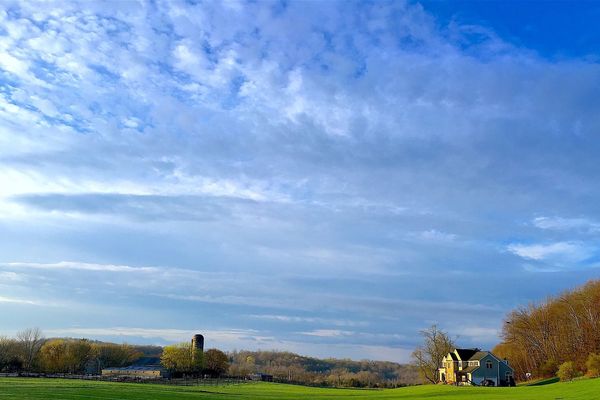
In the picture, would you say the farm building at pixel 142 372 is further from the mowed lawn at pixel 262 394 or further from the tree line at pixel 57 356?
the mowed lawn at pixel 262 394

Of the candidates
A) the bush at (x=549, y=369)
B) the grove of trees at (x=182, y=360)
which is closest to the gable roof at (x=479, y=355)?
the bush at (x=549, y=369)

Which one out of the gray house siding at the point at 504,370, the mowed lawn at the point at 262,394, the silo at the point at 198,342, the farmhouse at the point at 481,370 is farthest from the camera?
the silo at the point at 198,342

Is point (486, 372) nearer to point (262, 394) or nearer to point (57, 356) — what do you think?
point (262, 394)

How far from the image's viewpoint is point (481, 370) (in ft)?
383

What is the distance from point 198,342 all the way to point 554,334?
377 feet

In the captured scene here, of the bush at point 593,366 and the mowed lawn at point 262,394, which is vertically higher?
the bush at point 593,366

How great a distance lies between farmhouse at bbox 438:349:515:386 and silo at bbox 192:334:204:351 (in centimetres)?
9095

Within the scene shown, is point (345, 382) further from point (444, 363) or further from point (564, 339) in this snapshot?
point (564, 339)

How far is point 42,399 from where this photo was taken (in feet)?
143

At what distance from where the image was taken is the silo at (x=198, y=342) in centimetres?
18650

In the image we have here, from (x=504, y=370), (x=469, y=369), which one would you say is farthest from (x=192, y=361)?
(x=504, y=370)

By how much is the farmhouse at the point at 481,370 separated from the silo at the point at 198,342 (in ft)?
298

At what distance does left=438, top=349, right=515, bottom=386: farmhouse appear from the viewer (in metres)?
116

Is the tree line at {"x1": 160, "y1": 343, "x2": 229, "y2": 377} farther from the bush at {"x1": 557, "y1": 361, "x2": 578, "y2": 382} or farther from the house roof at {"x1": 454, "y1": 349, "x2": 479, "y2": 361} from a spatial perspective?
the bush at {"x1": 557, "y1": 361, "x2": 578, "y2": 382}
